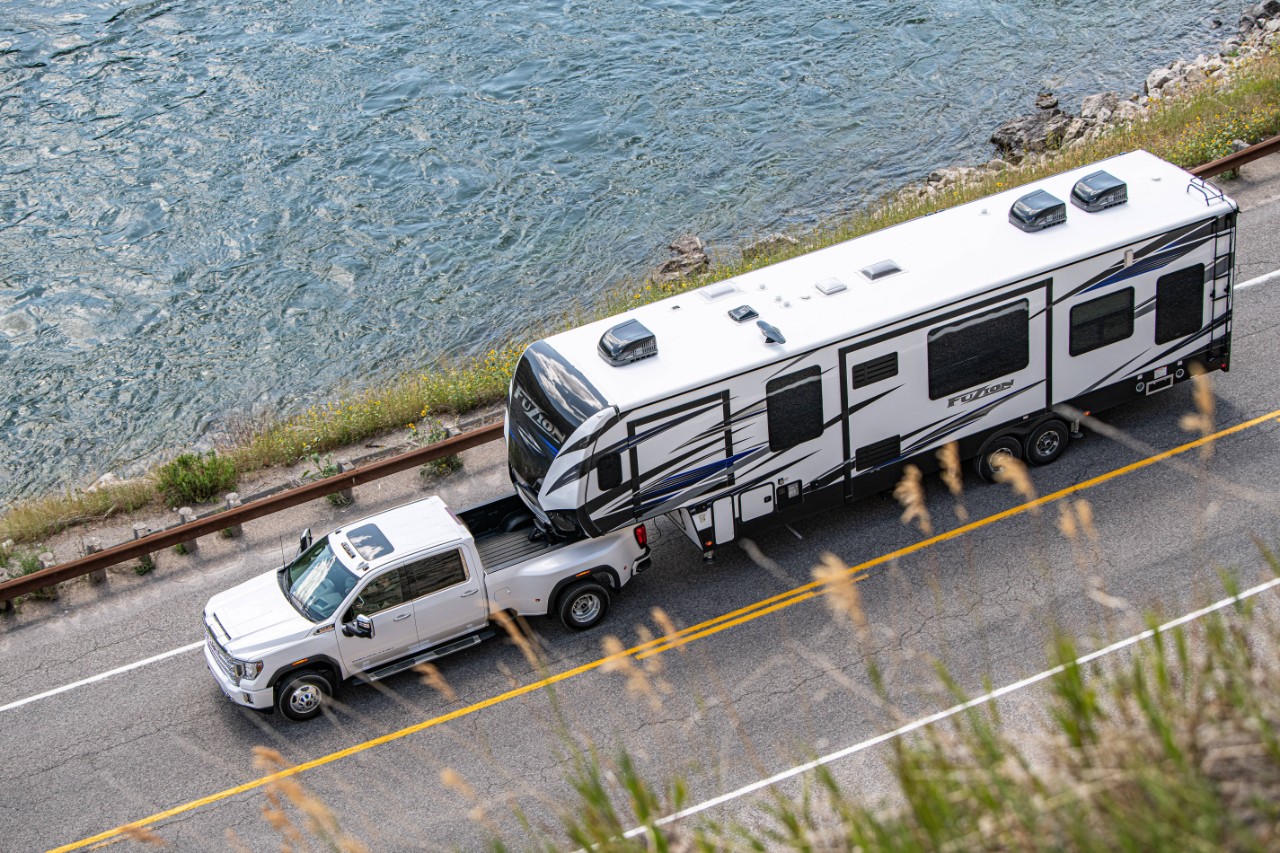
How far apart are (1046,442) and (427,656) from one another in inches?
311

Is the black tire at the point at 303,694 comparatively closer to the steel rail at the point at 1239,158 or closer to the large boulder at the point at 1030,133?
the steel rail at the point at 1239,158

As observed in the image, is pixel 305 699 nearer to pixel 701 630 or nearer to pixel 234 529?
pixel 234 529

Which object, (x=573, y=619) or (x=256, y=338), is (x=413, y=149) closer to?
(x=256, y=338)

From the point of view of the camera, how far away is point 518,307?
89.2 feet

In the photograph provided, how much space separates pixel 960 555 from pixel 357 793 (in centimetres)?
713

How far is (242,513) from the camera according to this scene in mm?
16906

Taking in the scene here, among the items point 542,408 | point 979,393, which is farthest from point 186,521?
point 979,393

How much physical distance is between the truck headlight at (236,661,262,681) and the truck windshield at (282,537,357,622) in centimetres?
73

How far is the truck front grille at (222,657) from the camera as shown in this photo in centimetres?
1387

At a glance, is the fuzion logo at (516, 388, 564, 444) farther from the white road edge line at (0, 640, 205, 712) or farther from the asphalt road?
the white road edge line at (0, 640, 205, 712)

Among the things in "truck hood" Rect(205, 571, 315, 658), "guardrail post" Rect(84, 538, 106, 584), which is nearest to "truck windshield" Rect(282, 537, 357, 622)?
"truck hood" Rect(205, 571, 315, 658)

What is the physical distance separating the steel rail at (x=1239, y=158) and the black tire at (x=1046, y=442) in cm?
724

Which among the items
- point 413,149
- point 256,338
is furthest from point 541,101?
point 256,338

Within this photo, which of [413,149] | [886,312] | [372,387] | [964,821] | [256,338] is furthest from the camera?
[413,149]
